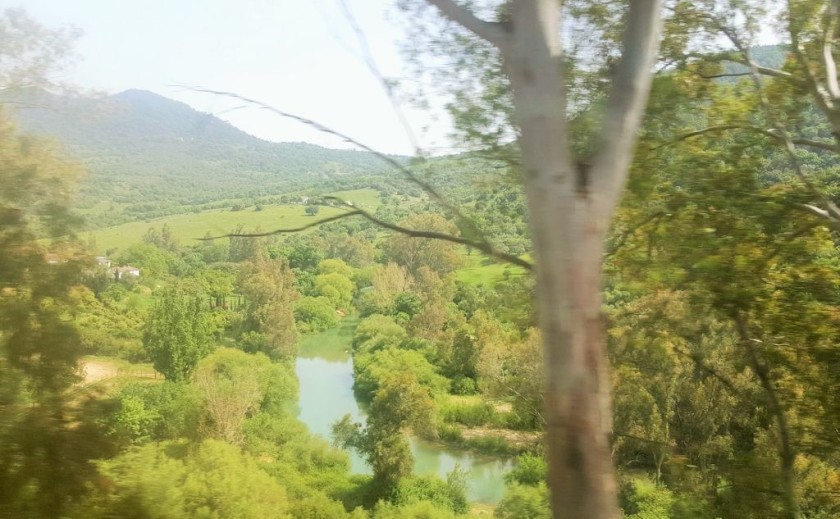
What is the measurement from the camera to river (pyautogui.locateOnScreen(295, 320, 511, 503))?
1149cm

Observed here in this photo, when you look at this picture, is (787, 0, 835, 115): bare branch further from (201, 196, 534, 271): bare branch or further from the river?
the river

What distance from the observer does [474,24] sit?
131cm

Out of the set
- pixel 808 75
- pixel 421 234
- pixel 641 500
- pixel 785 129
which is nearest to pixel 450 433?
pixel 641 500

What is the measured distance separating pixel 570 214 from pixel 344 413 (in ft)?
45.5

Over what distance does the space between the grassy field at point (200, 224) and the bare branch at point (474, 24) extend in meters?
0.67

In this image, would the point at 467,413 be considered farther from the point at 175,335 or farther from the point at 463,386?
the point at 175,335

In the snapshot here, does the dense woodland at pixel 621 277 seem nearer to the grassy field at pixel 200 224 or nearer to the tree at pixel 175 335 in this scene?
the grassy field at pixel 200 224

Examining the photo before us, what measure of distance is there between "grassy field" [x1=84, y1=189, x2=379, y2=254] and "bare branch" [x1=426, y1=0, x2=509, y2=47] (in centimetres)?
67

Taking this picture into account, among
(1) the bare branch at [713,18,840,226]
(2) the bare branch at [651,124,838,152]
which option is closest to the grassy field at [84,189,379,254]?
(2) the bare branch at [651,124,838,152]

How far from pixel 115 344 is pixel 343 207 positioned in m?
5.49

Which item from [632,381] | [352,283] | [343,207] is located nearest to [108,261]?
[343,207]

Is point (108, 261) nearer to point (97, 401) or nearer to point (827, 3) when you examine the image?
point (97, 401)

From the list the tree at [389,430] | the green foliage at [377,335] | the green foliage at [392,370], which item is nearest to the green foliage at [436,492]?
the tree at [389,430]

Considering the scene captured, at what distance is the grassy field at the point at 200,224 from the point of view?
2.45 metres
